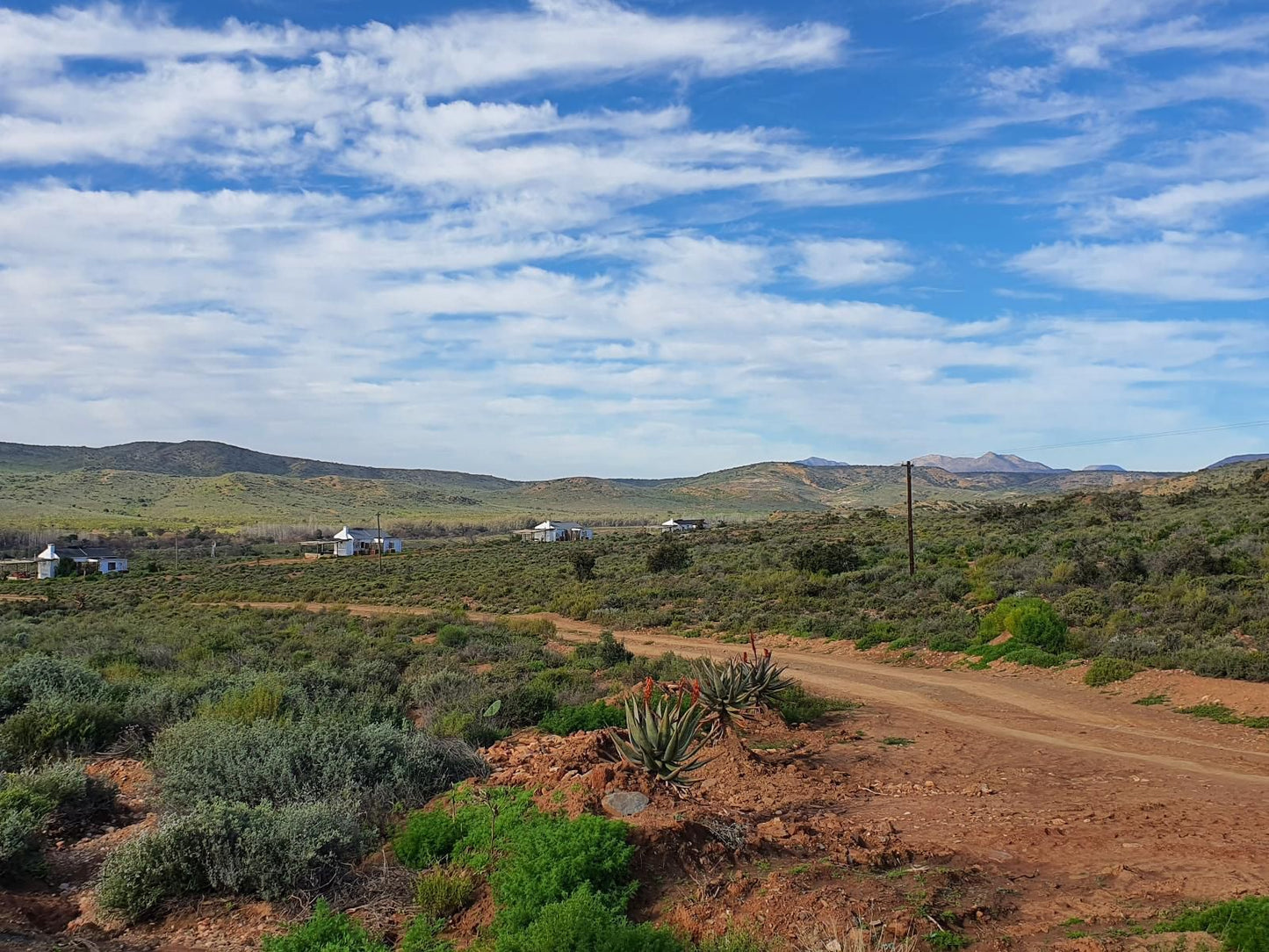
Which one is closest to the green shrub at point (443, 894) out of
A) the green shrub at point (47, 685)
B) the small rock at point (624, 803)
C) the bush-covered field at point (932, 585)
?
the small rock at point (624, 803)

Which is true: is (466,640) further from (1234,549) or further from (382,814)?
(1234,549)


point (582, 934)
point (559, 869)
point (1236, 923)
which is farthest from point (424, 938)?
point (1236, 923)

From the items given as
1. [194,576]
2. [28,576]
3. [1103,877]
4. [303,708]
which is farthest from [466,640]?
[28,576]

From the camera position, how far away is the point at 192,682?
12.0 m

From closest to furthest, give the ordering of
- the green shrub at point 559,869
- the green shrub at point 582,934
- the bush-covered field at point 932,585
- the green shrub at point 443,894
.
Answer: the green shrub at point 582,934
the green shrub at point 559,869
the green shrub at point 443,894
the bush-covered field at point 932,585

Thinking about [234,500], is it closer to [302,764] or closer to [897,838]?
[302,764]

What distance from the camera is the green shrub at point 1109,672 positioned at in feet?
49.7

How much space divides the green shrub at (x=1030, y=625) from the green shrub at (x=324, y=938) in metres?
15.5

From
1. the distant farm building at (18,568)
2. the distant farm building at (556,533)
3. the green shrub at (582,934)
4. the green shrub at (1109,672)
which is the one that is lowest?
the distant farm building at (18,568)

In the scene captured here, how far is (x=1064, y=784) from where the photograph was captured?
9.41 meters

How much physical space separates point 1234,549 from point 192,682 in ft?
81.1

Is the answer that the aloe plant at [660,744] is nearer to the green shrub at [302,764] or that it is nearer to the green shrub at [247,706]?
the green shrub at [302,764]

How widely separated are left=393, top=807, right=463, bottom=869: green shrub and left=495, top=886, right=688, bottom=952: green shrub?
5.73ft

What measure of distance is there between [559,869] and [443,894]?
Result: 946mm
